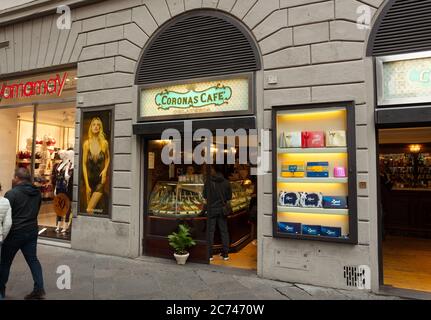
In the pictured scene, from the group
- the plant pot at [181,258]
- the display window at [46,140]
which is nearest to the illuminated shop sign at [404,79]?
the plant pot at [181,258]

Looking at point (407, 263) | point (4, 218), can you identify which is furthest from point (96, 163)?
point (407, 263)

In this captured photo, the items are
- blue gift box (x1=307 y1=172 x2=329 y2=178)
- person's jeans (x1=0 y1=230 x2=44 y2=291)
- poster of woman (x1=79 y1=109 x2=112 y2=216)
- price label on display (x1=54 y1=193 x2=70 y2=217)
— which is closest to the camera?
person's jeans (x1=0 y1=230 x2=44 y2=291)

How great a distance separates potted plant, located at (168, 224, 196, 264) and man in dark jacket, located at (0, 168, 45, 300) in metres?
2.40

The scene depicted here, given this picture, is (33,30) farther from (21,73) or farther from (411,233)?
(411,233)

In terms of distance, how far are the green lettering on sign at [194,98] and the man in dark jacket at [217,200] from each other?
1432 millimetres

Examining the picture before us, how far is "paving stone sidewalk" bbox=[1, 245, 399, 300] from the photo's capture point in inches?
192

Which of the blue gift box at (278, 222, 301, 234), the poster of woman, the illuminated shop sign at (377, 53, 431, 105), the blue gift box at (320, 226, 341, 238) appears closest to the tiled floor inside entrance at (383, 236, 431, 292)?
the blue gift box at (320, 226, 341, 238)

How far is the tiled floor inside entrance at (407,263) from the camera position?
543 centimetres

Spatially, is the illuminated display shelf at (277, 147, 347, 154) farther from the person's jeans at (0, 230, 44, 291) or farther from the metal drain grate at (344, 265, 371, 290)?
the person's jeans at (0, 230, 44, 291)

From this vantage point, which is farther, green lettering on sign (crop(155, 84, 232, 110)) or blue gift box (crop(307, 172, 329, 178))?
green lettering on sign (crop(155, 84, 232, 110))

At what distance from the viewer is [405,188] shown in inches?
366

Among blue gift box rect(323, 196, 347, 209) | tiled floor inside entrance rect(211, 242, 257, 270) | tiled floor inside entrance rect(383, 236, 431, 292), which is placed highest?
blue gift box rect(323, 196, 347, 209)

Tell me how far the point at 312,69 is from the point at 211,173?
2.84 m
